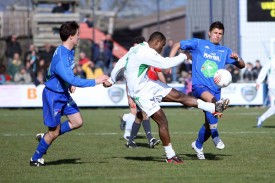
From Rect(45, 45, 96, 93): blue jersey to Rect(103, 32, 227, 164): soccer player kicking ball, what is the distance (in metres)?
0.58

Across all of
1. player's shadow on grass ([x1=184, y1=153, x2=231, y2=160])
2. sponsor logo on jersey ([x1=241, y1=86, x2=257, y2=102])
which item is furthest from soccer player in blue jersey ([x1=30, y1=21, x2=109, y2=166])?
sponsor logo on jersey ([x1=241, y1=86, x2=257, y2=102])

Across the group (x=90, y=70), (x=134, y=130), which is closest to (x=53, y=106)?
(x=134, y=130)

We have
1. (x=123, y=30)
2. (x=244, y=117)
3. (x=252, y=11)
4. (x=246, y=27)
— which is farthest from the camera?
(x=123, y=30)

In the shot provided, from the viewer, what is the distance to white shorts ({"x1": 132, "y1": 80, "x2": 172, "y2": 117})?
1223 centimetres

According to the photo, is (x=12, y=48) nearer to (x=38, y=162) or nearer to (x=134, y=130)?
(x=134, y=130)

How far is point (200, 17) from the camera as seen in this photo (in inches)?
1512

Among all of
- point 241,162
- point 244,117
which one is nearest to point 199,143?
point 241,162

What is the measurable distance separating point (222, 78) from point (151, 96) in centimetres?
120

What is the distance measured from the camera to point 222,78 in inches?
496

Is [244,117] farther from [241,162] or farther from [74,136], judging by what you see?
[241,162]

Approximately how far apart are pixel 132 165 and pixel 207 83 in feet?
6.27

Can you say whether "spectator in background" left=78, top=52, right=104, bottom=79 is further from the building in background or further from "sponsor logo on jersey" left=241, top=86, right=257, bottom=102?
the building in background

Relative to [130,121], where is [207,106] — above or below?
above

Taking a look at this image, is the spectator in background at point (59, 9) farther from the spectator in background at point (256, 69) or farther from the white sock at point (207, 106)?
the white sock at point (207, 106)
